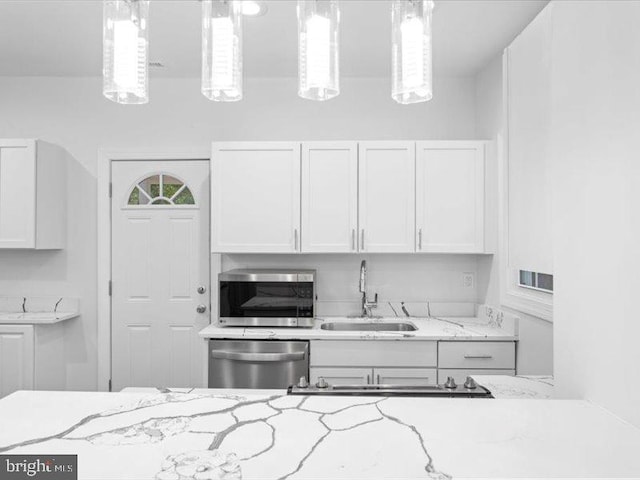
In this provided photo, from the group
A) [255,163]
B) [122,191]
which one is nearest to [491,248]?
[255,163]

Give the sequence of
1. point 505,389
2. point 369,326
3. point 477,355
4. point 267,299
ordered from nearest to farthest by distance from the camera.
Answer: point 505,389 < point 477,355 < point 267,299 < point 369,326

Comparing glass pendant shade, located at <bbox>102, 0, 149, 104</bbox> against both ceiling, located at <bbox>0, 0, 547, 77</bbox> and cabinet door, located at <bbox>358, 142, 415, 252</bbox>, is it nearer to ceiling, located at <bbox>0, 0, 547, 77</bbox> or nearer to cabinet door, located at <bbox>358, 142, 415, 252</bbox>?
ceiling, located at <bbox>0, 0, 547, 77</bbox>

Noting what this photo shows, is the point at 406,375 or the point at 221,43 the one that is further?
the point at 406,375

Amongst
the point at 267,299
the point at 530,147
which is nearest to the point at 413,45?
the point at 530,147

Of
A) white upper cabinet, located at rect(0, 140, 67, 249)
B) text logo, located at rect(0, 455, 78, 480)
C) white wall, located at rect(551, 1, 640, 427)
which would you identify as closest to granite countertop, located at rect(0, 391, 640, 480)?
text logo, located at rect(0, 455, 78, 480)

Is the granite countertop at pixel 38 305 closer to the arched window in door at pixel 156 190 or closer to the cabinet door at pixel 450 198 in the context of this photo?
the arched window in door at pixel 156 190

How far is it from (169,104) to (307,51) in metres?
2.88

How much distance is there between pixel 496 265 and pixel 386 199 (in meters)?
0.85

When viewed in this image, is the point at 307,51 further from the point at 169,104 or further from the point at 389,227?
the point at 169,104

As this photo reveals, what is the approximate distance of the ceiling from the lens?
2379 millimetres

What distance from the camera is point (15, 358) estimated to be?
301 cm

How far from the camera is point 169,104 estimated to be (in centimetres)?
340

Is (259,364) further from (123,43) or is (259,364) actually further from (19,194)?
(123,43)

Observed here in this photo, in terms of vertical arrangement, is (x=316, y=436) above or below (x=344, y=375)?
above
